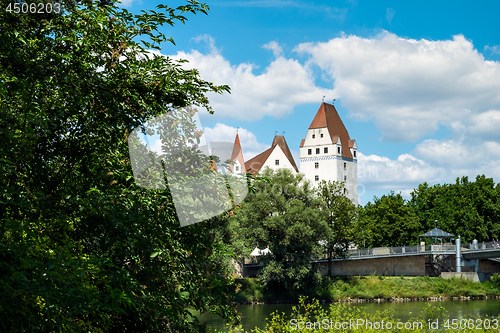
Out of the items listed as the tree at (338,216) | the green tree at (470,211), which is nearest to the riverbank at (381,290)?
the tree at (338,216)

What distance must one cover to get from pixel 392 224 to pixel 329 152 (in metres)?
22.4

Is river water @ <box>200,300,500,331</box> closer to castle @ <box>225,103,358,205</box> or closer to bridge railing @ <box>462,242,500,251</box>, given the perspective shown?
bridge railing @ <box>462,242,500,251</box>

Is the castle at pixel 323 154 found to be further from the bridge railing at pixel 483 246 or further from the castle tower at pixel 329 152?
the bridge railing at pixel 483 246

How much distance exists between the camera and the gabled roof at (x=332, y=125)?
7638 cm

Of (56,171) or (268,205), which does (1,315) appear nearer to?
(56,171)

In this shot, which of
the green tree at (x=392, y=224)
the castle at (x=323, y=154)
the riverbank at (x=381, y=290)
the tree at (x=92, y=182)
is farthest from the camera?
the castle at (x=323, y=154)

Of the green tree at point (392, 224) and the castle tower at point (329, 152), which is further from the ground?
the castle tower at point (329, 152)

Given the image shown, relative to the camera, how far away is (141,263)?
5965mm

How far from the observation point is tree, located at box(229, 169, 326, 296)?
123 ft

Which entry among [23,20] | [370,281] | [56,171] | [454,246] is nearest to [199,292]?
[56,171]

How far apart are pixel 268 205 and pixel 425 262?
787 inches

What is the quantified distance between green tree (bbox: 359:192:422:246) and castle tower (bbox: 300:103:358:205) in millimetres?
19136

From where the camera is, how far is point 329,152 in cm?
7538

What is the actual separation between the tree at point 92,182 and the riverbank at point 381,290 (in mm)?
32764
